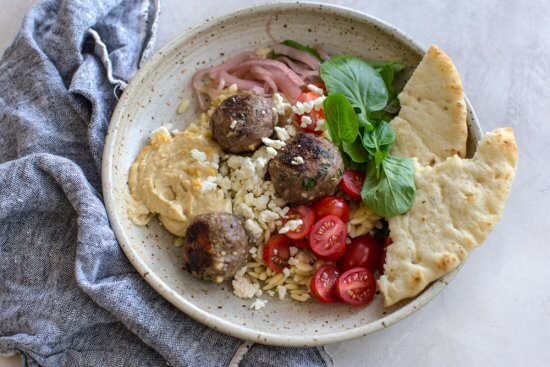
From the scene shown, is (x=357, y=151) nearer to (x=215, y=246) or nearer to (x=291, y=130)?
→ (x=291, y=130)

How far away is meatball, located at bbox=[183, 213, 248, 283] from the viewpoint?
349 cm

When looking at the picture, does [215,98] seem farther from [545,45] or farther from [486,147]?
[545,45]

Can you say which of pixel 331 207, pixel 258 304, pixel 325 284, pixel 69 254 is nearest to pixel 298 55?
pixel 331 207

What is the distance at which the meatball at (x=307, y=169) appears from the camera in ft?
11.7

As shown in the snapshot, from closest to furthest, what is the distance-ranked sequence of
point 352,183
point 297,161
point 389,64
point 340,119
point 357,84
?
point 297,161
point 340,119
point 352,183
point 357,84
point 389,64

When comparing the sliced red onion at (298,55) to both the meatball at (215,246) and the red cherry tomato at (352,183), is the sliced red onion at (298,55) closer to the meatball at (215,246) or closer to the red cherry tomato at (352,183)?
the red cherry tomato at (352,183)

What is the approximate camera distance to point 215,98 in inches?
162

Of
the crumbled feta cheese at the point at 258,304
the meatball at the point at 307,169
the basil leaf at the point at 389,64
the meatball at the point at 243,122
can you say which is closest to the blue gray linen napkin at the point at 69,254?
the crumbled feta cheese at the point at 258,304

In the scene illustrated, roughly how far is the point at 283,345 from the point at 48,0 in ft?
9.13

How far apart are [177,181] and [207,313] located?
32.2 inches

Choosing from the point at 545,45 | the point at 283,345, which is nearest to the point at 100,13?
the point at 283,345

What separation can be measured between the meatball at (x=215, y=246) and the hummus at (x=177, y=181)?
18cm

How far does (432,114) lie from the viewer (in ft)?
12.5

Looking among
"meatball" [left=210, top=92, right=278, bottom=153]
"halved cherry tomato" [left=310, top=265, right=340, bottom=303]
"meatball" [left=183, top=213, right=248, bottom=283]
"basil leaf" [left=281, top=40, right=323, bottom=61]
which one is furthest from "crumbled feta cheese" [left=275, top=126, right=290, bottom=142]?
"halved cherry tomato" [left=310, top=265, right=340, bottom=303]
